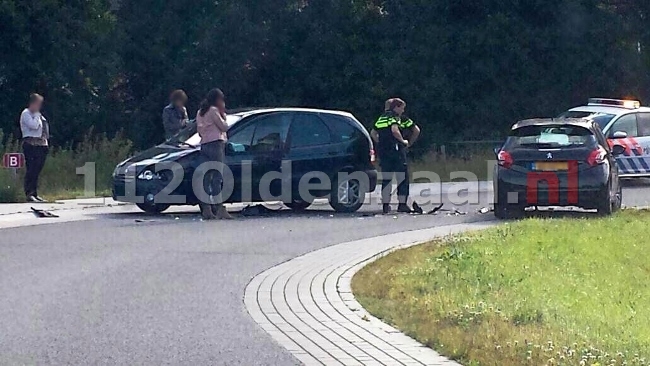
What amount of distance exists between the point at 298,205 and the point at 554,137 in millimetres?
4228

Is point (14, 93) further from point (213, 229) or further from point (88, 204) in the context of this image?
point (213, 229)

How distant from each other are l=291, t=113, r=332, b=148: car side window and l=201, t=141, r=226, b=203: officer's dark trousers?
141 centimetres

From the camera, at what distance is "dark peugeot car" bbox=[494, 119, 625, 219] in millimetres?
18297

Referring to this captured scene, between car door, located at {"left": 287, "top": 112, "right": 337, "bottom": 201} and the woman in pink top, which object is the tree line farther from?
the woman in pink top

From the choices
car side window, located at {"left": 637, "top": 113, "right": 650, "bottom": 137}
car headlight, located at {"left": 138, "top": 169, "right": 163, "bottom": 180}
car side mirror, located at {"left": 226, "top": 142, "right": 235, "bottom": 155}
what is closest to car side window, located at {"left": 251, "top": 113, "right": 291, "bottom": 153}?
car side mirror, located at {"left": 226, "top": 142, "right": 235, "bottom": 155}

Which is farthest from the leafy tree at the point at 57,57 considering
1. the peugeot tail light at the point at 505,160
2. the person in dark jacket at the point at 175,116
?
the peugeot tail light at the point at 505,160

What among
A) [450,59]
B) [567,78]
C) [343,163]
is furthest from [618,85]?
[343,163]

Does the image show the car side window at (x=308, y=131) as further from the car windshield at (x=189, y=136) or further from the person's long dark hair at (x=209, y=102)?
the person's long dark hair at (x=209, y=102)

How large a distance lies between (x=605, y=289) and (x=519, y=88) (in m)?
27.8

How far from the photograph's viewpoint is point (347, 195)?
19.5m

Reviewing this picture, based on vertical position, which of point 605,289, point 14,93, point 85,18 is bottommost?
point 605,289

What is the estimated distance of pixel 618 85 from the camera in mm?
40281

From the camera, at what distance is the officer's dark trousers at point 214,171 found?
1792cm

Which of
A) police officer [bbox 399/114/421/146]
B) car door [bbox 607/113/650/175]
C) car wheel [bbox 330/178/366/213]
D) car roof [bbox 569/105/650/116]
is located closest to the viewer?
car wheel [bbox 330/178/366/213]
